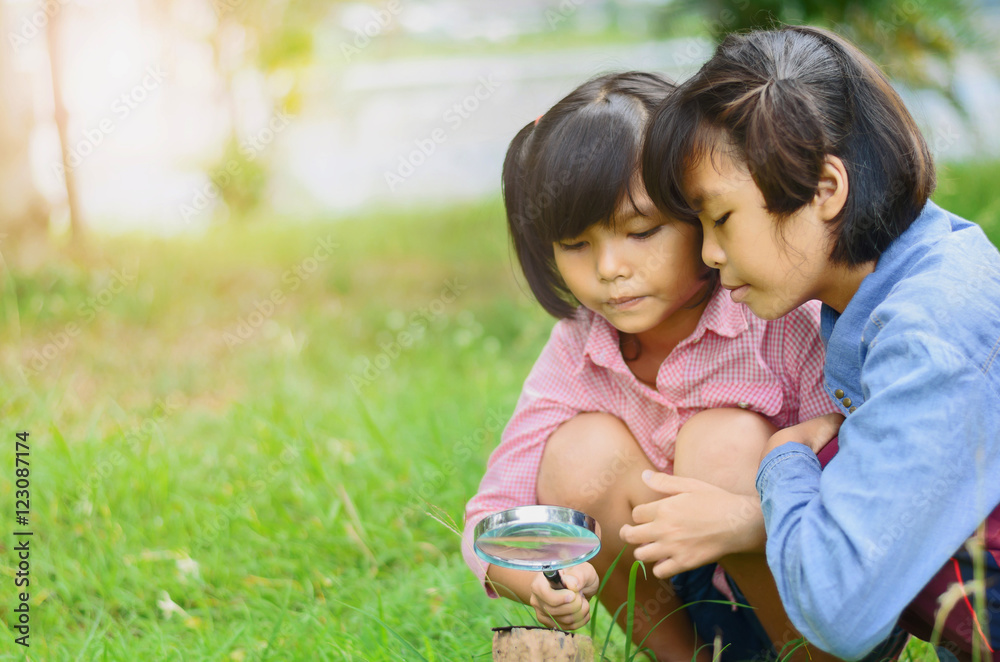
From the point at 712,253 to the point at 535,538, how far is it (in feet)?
1.86

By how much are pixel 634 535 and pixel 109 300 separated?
350 cm

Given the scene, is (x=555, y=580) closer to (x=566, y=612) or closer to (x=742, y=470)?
(x=566, y=612)

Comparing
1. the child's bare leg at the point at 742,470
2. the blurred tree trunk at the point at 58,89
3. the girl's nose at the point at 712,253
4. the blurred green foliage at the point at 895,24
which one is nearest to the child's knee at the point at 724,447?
the child's bare leg at the point at 742,470

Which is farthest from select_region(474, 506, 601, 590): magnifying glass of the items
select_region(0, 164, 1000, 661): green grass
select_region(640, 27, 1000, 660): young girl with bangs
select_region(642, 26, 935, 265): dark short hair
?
select_region(642, 26, 935, 265): dark short hair

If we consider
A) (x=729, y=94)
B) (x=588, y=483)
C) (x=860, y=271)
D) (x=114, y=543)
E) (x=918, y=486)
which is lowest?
(x=114, y=543)

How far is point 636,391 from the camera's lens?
1.96m

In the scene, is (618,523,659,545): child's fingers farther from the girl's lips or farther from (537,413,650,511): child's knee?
the girl's lips

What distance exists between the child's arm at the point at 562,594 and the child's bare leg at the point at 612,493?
0.55 ft

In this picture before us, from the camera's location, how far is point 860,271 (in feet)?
5.07

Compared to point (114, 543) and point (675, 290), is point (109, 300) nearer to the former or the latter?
point (114, 543)

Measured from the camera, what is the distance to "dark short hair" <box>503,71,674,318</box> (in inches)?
68.0

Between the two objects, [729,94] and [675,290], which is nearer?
[729,94]

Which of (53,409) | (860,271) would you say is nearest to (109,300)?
(53,409)

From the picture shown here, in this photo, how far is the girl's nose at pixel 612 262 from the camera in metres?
1.72
